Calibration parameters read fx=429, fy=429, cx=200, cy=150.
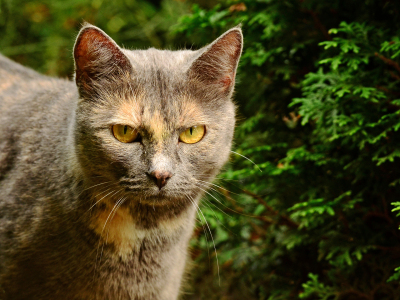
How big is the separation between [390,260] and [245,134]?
36.7 inches

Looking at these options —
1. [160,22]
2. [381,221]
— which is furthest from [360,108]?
[160,22]

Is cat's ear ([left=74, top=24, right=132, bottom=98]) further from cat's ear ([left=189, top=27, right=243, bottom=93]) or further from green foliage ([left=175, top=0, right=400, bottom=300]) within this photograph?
green foliage ([left=175, top=0, right=400, bottom=300])

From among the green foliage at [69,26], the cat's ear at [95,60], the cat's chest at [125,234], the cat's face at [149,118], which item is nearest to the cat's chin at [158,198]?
the cat's face at [149,118]

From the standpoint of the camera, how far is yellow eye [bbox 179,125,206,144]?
1401 millimetres

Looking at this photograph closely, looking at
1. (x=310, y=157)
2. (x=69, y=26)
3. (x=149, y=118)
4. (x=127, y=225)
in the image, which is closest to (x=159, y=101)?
(x=149, y=118)

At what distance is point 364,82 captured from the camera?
1654mm

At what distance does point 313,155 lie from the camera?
1.78m

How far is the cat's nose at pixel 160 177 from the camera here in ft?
4.09

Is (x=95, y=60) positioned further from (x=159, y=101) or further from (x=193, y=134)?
(x=193, y=134)

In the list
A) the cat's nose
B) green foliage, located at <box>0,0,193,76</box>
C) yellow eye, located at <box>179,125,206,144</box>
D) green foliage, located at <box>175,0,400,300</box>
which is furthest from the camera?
green foliage, located at <box>0,0,193,76</box>

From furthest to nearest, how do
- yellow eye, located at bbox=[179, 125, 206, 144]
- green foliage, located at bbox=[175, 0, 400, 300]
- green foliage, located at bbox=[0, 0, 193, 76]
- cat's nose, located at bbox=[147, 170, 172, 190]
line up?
green foliage, located at bbox=[0, 0, 193, 76] < green foliage, located at bbox=[175, 0, 400, 300] < yellow eye, located at bbox=[179, 125, 206, 144] < cat's nose, located at bbox=[147, 170, 172, 190]

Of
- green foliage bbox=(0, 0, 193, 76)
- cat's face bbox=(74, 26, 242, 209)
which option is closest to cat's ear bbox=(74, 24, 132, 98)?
cat's face bbox=(74, 26, 242, 209)

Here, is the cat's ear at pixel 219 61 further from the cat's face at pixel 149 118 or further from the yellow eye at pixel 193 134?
the yellow eye at pixel 193 134

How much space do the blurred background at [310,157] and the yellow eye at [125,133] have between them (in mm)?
385
